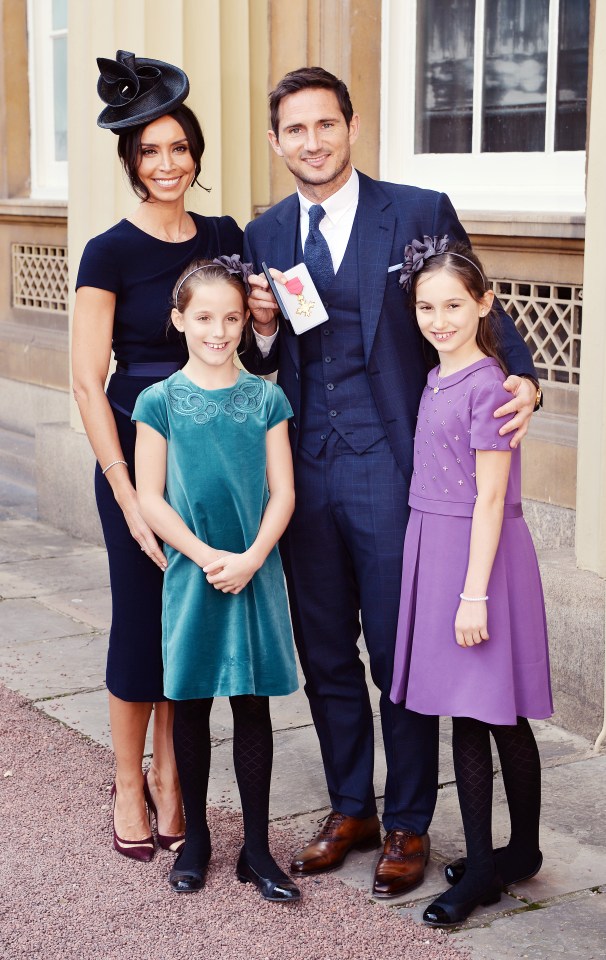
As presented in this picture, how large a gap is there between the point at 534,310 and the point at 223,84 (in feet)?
7.32

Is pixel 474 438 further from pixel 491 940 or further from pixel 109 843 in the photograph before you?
pixel 109 843

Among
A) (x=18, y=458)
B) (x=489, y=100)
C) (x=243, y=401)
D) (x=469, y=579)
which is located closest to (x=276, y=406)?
(x=243, y=401)

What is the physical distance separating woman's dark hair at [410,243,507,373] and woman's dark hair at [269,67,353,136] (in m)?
0.45

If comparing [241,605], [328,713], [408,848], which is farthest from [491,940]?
[241,605]

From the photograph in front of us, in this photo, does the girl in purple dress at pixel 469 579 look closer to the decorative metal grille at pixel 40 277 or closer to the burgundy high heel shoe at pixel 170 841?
the burgundy high heel shoe at pixel 170 841

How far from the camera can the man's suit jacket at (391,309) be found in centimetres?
339

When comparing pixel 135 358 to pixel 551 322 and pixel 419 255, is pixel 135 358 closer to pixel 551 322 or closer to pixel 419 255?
pixel 419 255

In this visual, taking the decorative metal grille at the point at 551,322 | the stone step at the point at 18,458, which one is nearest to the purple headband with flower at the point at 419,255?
the decorative metal grille at the point at 551,322

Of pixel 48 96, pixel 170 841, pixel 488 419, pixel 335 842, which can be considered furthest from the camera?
pixel 48 96

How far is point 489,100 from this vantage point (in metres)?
5.98

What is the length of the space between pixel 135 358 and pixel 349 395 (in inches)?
24.2

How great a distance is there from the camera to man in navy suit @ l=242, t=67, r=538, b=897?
11.2ft

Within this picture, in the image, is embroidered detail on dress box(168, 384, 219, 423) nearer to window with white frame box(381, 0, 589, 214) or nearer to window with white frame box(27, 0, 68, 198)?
window with white frame box(381, 0, 589, 214)

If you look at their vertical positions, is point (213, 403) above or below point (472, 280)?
below
